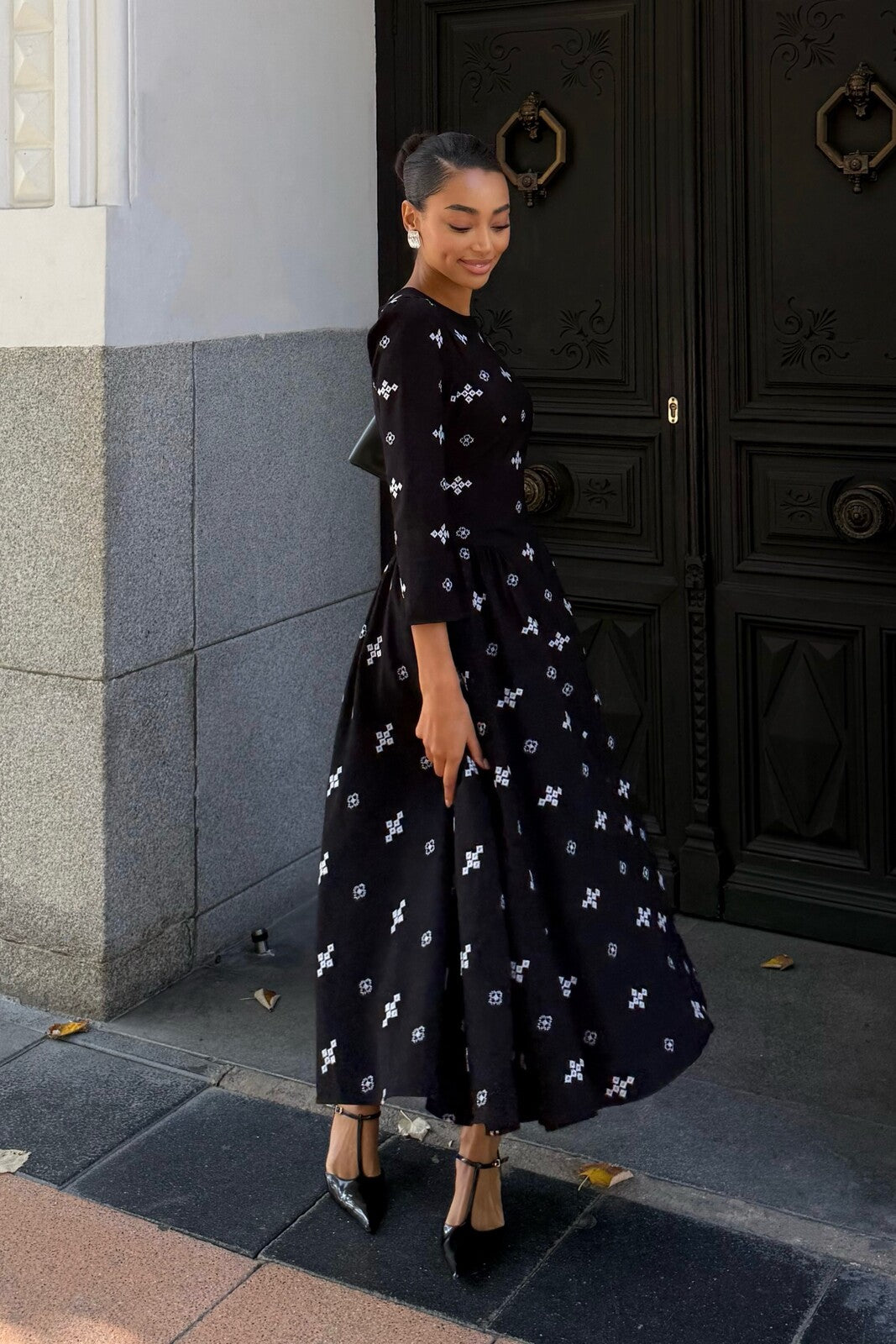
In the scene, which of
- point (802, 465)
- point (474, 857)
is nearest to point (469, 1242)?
point (474, 857)

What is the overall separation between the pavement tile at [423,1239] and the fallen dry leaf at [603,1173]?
0.04m

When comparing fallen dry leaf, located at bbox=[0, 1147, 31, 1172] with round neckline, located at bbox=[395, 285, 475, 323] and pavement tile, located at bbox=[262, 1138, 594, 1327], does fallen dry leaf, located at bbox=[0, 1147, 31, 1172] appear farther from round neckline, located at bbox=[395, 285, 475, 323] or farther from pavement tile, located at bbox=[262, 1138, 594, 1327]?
round neckline, located at bbox=[395, 285, 475, 323]

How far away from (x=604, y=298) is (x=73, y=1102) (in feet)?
8.82

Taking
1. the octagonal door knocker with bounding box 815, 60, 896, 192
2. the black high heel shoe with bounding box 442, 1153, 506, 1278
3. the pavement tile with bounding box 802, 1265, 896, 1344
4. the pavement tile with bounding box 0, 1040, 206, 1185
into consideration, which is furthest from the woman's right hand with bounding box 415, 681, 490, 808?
the octagonal door knocker with bounding box 815, 60, 896, 192

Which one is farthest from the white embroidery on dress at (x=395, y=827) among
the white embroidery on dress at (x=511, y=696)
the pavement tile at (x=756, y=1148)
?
the pavement tile at (x=756, y=1148)

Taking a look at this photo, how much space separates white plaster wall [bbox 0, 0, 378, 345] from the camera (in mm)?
4121

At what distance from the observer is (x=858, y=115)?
4.31 meters

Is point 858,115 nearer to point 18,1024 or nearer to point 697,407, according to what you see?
Result: point 697,407

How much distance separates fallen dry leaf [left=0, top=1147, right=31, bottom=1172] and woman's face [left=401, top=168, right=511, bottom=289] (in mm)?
2185

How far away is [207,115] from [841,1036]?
116 inches

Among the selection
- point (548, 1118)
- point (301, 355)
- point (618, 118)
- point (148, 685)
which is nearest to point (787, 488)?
point (618, 118)

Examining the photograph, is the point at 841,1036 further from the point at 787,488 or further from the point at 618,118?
the point at 618,118

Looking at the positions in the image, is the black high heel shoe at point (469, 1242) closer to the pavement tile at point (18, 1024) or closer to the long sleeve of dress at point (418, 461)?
the long sleeve of dress at point (418, 461)

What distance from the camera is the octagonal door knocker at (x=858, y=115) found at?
14.0 feet
